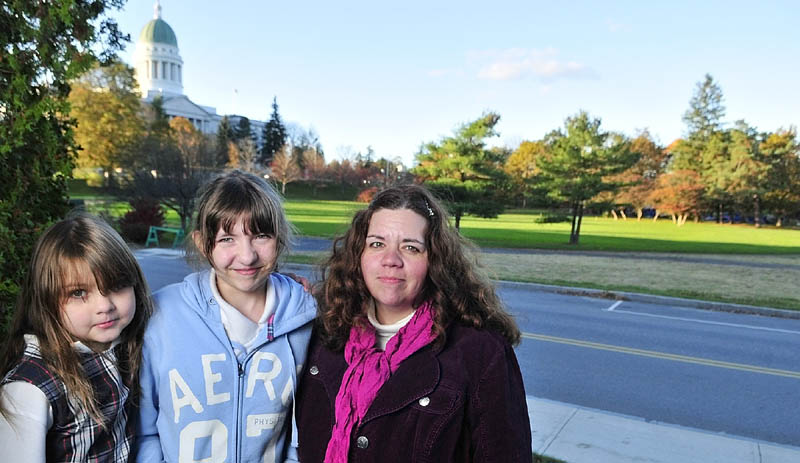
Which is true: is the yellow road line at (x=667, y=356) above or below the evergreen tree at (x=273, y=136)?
below

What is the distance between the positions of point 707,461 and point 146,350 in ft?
13.5

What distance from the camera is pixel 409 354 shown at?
1696 mm

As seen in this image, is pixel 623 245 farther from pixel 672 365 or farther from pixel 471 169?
pixel 672 365

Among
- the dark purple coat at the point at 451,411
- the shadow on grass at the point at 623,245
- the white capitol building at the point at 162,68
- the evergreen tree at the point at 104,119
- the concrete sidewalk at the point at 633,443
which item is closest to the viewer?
the dark purple coat at the point at 451,411

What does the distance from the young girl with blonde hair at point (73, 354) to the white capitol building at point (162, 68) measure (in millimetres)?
88264

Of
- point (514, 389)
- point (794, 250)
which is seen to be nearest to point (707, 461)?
point (514, 389)

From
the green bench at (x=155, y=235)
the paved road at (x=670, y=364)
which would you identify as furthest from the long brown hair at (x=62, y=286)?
the green bench at (x=155, y=235)

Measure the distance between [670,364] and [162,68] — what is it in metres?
98.0

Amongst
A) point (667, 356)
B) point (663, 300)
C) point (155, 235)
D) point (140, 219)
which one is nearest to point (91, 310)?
point (667, 356)

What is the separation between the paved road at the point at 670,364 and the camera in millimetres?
5227

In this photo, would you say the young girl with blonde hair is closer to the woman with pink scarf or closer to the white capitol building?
the woman with pink scarf

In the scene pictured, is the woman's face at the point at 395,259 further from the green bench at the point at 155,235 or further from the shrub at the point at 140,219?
the shrub at the point at 140,219

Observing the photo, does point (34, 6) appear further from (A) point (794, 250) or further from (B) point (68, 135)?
(A) point (794, 250)

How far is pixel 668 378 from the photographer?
6230 mm
